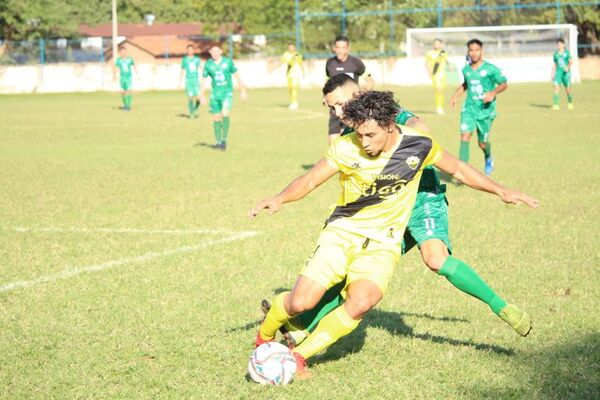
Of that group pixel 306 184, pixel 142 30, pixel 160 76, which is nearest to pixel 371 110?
Result: pixel 306 184

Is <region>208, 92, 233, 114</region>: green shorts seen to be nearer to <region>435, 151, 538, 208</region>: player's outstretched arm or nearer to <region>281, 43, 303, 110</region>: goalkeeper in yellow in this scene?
<region>281, 43, 303, 110</region>: goalkeeper in yellow

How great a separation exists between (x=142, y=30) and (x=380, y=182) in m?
87.1

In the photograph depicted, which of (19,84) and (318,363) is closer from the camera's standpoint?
(318,363)

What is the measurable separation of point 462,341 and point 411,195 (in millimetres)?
1139

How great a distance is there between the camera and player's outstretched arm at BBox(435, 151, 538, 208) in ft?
19.9

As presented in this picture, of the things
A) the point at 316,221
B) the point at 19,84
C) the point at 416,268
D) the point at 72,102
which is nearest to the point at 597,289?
the point at 416,268

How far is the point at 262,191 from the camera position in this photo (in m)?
14.1

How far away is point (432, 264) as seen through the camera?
20.2 feet

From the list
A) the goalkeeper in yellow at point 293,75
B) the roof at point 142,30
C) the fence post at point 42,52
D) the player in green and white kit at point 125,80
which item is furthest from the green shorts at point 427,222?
the roof at point 142,30

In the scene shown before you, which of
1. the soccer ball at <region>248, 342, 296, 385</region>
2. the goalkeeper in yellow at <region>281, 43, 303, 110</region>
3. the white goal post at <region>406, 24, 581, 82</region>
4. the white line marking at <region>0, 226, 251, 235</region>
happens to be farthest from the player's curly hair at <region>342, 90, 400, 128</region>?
the white goal post at <region>406, 24, 581, 82</region>

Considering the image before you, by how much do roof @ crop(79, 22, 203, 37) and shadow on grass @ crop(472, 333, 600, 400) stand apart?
84.9 metres

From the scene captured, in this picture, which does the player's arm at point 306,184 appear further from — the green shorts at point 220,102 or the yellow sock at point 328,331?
the green shorts at point 220,102

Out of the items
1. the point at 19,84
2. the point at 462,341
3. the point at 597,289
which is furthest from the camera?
the point at 19,84

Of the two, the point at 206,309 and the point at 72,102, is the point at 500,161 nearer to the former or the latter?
the point at 206,309
